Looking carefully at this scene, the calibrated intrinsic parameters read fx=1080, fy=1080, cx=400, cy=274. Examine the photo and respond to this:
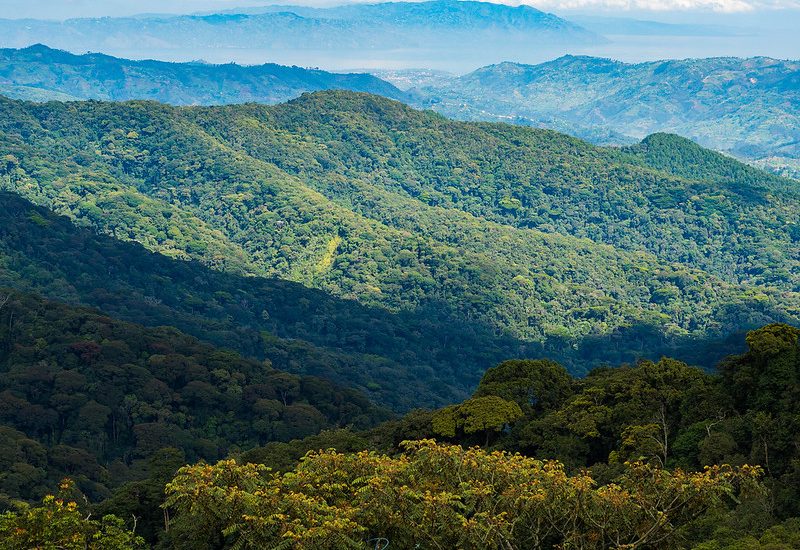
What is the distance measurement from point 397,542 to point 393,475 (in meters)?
3.08

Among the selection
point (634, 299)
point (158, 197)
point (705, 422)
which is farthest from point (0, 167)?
point (705, 422)

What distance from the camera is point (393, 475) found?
103 feet

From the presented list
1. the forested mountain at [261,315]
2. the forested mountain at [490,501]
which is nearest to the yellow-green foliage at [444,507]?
the forested mountain at [490,501]

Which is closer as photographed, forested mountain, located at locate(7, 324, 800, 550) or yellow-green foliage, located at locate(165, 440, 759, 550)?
yellow-green foliage, located at locate(165, 440, 759, 550)

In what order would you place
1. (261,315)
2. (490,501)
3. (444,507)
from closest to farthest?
(444,507) → (490,501) → (261,315)

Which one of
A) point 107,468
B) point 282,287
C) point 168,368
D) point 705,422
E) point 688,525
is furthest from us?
point 282,287

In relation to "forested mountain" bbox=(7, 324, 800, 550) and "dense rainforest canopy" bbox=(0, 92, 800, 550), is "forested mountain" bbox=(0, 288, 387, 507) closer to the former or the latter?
"dense rainforest canopy" bbox=(0, 92, 800, 550)

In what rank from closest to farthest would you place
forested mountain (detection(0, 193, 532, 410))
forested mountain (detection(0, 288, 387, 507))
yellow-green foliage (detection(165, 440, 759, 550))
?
yellow-green foliage (detection(165, 440, 759, 550)), forested mountain (detection(0, 288, 387, 507)), forested mountain (detection(0, 193, 532, 410))

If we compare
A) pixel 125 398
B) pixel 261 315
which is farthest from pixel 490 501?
pixel 261 315

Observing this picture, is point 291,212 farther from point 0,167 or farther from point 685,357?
point 685,357

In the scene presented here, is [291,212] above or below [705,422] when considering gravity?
below

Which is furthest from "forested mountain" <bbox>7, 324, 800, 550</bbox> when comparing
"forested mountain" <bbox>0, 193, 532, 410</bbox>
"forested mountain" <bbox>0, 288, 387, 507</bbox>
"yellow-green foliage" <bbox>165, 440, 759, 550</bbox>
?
"forested mountain" <bbox>0, 193, 532, 410</bbox>

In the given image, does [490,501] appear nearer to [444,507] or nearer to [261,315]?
[444,507]

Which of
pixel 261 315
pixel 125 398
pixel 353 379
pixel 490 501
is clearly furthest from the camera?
pixel 261 315
